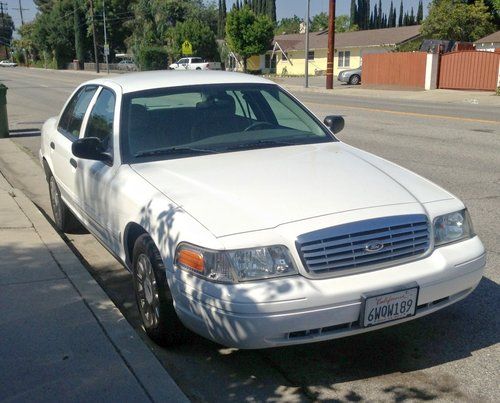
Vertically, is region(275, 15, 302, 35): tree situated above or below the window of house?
above

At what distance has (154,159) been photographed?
4402 mm

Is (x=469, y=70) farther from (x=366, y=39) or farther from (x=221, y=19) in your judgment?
(x=221, y=19)

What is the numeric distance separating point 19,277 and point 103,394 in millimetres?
1997

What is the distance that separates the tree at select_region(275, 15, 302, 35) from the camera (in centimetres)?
10947

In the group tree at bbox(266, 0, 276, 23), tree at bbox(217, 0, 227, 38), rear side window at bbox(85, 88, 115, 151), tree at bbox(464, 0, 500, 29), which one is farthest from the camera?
tree at bbox(266, 0, 276, 23)

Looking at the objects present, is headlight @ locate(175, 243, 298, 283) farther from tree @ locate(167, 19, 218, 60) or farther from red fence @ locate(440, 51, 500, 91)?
tree @ locate(167, 19, 218, 60)

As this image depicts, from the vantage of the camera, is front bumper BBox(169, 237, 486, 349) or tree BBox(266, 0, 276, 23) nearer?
front bumper BBox(169, 237, 486, 349)

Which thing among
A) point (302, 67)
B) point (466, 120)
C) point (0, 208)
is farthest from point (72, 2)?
point (0, 208)

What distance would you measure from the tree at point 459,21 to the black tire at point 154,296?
1946 inches

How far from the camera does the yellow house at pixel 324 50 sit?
56.2 meters

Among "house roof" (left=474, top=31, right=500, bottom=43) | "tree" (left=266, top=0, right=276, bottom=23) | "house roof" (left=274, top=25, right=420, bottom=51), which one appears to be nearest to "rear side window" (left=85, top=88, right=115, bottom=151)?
"house roof" (left=474, top=31, right=500, bottom=43)

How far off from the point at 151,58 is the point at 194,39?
19.3 ft

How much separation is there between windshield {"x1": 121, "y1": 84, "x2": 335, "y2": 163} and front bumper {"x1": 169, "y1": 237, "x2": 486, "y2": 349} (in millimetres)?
1434

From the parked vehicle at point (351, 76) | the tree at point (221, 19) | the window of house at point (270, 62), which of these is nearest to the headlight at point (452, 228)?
the parked vehicle at point (351, 76)
